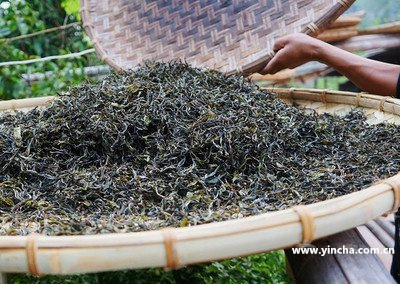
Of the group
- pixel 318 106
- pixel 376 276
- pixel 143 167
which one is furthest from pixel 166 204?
pixel 318 106

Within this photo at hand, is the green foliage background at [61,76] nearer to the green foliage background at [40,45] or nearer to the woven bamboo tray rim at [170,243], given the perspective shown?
the green foliage background at [40,45]

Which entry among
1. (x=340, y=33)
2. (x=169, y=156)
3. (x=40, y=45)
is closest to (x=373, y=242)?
(x=169, y=156)

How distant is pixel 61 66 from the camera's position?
3389 millimetres

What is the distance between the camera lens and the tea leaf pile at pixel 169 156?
930mm

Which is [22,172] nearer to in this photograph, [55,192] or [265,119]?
[55,192]

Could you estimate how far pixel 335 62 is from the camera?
1628 millimetres

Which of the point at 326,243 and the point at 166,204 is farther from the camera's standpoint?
Result: the point at 326,243

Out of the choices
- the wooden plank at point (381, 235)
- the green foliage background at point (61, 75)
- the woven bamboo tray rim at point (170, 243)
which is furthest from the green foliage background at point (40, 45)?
the woven bamboo tray rim at point (170, 243)

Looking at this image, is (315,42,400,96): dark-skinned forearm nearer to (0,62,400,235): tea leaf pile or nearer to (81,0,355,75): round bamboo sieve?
(81,0,355,75): round bamboo sieve

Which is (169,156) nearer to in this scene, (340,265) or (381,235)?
(340,265)

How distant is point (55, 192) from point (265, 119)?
20.8 inches

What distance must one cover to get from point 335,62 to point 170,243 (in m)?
1.07

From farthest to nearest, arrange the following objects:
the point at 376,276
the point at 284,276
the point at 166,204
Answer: the point at 284,276 → the point at 376,276 → the point at 166,204

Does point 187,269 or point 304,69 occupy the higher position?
point 187,269
